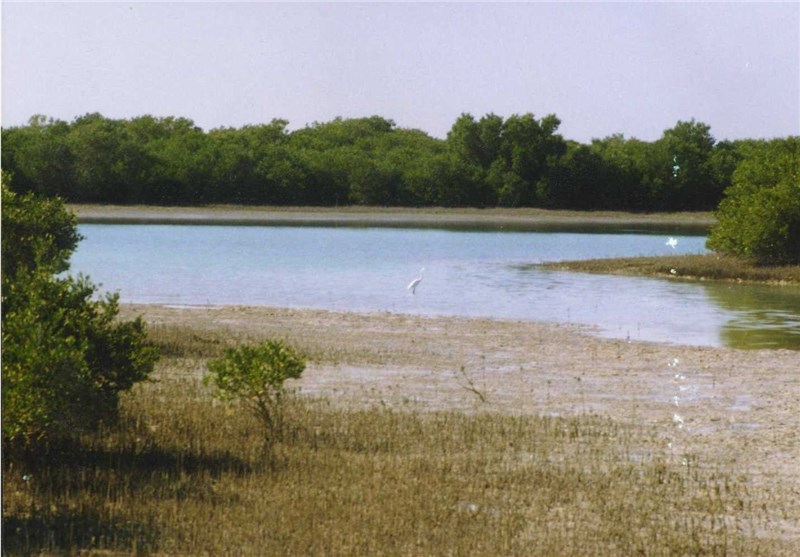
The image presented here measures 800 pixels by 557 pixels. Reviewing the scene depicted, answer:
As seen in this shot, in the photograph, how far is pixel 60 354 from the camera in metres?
9.98

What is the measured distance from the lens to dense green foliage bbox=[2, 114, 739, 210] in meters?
89.6

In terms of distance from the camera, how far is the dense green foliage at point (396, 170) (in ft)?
294

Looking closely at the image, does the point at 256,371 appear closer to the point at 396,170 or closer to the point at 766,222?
the point at 766,222

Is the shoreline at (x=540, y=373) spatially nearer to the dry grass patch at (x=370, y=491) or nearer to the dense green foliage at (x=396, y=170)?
the dry grass patch at (x=370, y=491)

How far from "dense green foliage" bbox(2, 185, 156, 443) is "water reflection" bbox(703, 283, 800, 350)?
1610 cm

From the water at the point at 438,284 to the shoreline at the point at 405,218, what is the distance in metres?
18.7

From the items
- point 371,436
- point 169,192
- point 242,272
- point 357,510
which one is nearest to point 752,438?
point 371,436

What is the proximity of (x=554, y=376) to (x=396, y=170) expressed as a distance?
8159 centimetres

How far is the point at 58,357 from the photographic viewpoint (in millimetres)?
9961

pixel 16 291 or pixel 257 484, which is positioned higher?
pixel 16 291

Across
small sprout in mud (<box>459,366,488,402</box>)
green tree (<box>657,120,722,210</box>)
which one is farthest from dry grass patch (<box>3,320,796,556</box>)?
green tree (<box>657,120,722,210</box>)

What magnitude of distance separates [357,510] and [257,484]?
1.21 meters

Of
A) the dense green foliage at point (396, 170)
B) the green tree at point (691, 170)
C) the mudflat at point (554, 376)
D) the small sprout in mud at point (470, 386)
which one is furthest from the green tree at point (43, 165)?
the small sprout in mud at point (470, 386)

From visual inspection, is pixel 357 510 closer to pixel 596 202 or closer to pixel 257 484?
pixel 257 484
